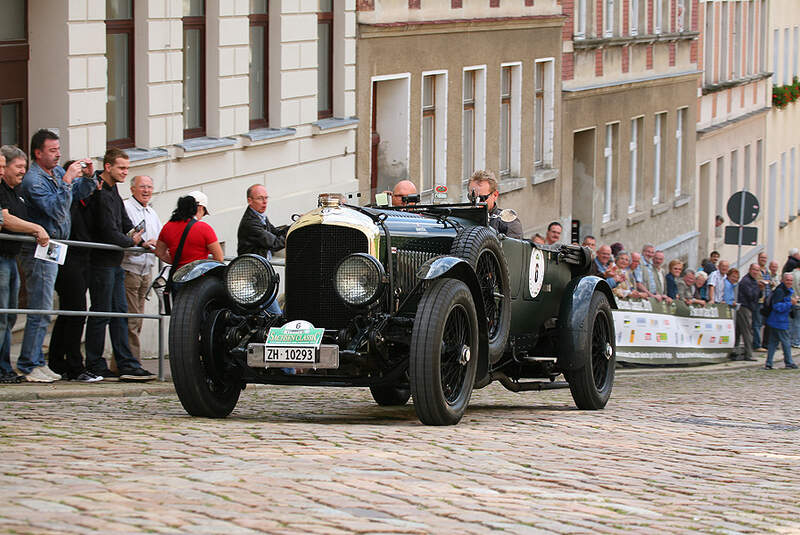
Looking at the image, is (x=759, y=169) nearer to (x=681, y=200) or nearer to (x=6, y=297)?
(x=681, y=200)

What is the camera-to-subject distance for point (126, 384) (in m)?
13.5

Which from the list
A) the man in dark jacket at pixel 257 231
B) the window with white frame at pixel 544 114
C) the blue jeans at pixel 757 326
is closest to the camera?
the man in dark jacket at pixel 257 231

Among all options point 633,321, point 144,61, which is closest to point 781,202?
point 633,321

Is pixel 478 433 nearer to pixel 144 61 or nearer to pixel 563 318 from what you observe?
pixel 563 318

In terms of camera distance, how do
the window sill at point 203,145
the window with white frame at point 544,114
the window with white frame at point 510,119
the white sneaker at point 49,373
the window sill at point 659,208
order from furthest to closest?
the window sill at point 659,208, the window with white frame at point 544,114, the window with white frame at point 510,119, the window sill at point 203,145, the white sneaker at point 49,373

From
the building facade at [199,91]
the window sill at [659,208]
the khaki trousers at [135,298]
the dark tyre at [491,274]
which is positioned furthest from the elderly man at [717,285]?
the dark tyre at [491,274]

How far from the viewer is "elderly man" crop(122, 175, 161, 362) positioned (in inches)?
560

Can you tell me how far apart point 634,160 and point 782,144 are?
16434 mm

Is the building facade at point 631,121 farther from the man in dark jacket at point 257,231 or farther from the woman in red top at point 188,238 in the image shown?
the woman in red top at point 188,238

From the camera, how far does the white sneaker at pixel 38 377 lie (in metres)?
12.8

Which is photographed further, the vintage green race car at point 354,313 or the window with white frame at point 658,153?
the window with white frame at point 658,153

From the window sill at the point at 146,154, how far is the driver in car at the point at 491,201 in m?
5.40

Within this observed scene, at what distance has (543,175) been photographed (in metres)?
31.8

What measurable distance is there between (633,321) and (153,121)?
7875 millimetres
